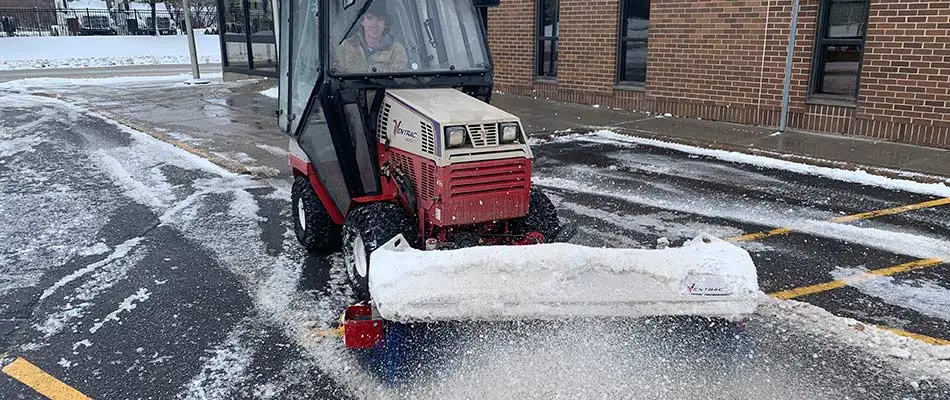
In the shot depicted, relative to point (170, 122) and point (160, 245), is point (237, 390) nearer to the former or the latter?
point (160, 245)

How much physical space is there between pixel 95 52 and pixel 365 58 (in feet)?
108

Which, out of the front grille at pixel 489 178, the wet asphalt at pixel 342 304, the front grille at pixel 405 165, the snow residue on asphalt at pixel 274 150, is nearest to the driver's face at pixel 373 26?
the front grille at pixel 405 165

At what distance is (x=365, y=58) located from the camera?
15.4 feet

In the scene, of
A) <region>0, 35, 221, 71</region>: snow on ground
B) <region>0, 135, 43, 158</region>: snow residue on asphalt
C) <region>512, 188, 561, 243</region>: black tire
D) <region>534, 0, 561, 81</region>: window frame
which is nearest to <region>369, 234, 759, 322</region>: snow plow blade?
<region>512, 188, 561, 243</region>: black tire

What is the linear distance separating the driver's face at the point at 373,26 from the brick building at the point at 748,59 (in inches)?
300

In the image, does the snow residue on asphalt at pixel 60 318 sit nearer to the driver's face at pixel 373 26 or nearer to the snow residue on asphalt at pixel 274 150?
the driver's face at pixel 373 26

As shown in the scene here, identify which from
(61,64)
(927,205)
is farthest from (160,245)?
(61,64)

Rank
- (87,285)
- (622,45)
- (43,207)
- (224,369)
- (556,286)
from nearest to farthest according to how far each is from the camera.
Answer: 1. (556,286)
2. (224,369)
3. (87,285)
4. (43,207)
5. (622,45)

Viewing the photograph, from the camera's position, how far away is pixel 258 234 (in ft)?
20.9

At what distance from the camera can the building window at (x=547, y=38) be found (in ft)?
47.0

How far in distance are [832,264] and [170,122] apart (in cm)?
1121

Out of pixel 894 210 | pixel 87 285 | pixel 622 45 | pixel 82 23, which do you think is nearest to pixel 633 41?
pixel 622 45

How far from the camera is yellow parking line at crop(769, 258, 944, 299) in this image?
4.81 metres

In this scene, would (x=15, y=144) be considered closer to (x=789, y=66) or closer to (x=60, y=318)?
(x=60, y=318)
